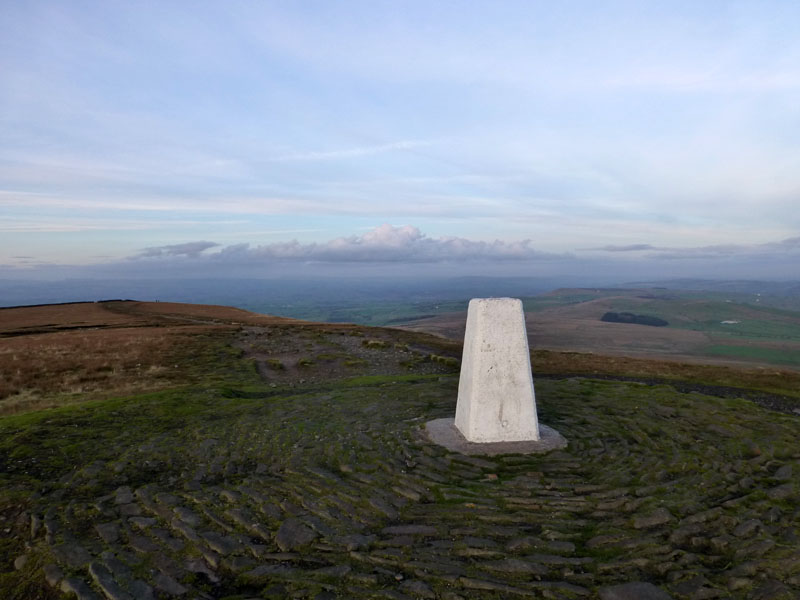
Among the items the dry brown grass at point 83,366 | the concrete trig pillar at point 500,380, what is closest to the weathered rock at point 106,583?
the concrete trig pillar at point 500,380

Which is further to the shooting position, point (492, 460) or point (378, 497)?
point (492, 460)

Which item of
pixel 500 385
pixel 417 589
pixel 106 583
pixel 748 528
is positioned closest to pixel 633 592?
pixel 417 589

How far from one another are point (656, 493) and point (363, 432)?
7.46 m

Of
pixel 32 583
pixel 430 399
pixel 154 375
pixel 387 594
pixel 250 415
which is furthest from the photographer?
pixel 154 375

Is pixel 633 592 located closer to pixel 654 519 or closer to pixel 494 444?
pixel 654 519

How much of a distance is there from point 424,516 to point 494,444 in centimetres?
416

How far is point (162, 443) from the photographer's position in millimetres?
12711

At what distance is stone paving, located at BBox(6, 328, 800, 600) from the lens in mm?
6477

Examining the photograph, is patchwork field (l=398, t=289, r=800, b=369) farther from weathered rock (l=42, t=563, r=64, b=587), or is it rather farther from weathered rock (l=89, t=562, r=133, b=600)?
weathered rock (l=42, t=563, r=64, b=587)

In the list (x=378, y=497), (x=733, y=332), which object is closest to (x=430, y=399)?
(x=378, y=497)

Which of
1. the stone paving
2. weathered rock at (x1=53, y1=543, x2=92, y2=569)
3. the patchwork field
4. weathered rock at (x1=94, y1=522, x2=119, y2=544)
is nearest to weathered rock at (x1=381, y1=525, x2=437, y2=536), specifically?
the stone paving

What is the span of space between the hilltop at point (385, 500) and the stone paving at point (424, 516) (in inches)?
1.6

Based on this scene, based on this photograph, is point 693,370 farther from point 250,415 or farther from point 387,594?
point 387,594

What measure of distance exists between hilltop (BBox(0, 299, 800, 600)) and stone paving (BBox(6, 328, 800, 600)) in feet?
0.13
